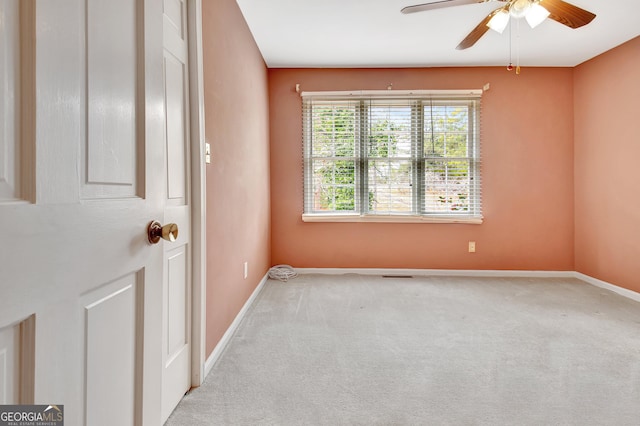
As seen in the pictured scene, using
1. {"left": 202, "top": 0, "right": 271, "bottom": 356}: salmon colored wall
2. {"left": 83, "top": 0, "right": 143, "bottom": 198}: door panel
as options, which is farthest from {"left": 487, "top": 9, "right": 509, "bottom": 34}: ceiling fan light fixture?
{"left": 83, "top": 0, "right": 143, "bottom": 198}: door panel

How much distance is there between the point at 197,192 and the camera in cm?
164

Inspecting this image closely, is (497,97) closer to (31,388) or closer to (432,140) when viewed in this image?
(432,140)

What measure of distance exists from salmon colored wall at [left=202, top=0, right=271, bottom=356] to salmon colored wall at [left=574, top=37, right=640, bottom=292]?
12.4 ft

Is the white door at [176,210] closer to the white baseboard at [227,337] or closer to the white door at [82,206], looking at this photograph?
the white baseboard at [227,337]

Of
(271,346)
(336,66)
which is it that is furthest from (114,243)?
(336,66)

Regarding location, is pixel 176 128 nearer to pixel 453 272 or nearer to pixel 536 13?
pixel 536 13

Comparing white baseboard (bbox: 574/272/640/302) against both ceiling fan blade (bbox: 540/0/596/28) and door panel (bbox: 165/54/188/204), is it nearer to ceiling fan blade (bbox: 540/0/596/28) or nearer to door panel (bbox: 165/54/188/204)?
ceiling fan blade (bbox: 540/0/596/28)

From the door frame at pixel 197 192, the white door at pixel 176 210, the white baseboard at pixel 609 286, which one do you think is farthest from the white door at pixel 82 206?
the white baseboard at pixel 609 286

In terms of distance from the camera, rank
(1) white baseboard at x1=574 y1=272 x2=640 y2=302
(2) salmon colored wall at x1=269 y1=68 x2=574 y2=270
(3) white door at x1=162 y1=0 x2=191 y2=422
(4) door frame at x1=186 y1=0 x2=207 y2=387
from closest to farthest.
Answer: (3) white door at x1=162 y1=0 x2=191 y2=422, (4) door frame at x1=186 y1=0 x2=207 y2=387, (1) white baseboard at x1=574 y1=272 x2=640 y2=302, (2) salmon colored wall at x1=269 y1=68 x2=574 y2=270

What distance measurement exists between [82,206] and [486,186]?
13.2 ft

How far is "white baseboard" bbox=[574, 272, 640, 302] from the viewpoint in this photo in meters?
2.96

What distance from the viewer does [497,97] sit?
12.1 feet

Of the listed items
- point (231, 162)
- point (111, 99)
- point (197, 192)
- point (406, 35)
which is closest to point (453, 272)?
point (406, 35)

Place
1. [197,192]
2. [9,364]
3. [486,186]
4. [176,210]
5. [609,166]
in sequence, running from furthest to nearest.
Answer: [486,186]
[609,166]
[197,192]
[176,210]
[9,364]
